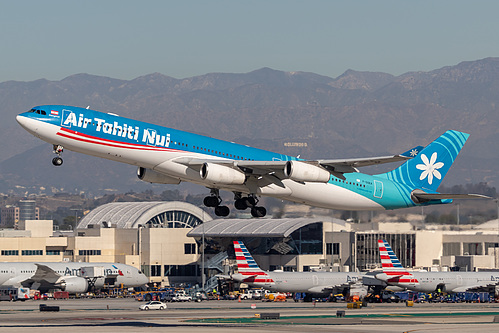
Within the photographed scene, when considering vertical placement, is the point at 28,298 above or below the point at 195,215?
below

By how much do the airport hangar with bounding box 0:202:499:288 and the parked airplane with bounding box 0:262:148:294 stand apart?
69.1 feet

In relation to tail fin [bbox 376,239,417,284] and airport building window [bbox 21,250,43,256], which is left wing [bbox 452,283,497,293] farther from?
airport building window [bbox 21,250,43,256]

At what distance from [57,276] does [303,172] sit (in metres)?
63.6

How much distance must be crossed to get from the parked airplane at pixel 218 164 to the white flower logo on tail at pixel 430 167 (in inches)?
94.2

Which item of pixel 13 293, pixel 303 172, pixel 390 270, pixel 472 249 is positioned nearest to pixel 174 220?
pixel 13 293

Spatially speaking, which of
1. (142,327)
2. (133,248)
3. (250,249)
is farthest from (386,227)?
(142,327)

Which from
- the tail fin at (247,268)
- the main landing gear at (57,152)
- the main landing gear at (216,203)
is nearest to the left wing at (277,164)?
the main landing gear at (216,203)

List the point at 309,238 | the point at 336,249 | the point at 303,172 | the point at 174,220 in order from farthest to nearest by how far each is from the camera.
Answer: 1. the point at 174,220
2. the point at 309,238
3. the point at 336,249
4. the point at 303,172

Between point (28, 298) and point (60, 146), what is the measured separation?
191ft

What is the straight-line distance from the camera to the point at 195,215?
169000 mm

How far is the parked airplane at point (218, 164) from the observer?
59.5 m

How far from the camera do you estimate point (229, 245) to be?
156 m

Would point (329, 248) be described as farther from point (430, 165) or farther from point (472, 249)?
point (430, 165)

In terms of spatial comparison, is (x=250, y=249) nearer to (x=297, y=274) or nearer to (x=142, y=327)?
(x=297, y=274)
